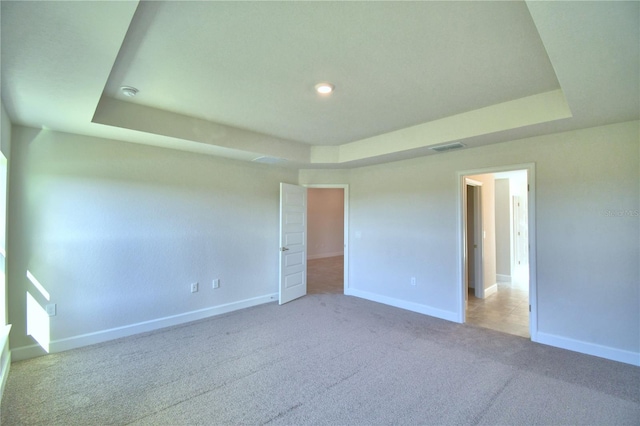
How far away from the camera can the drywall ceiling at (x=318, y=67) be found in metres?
1.53

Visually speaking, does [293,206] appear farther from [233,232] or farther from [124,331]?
[124,331]

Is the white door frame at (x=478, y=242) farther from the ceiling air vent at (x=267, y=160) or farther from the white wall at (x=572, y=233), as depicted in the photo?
the ceiling air vent at (x=267, y=160)

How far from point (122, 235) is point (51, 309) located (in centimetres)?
98

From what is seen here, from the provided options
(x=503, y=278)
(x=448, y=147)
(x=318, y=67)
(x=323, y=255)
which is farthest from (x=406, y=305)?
(x=323, y=255)

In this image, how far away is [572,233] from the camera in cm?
310

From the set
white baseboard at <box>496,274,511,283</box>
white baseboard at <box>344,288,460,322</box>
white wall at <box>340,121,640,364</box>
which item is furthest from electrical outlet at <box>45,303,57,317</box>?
white baseboard at <box>496,274,511,283</box>

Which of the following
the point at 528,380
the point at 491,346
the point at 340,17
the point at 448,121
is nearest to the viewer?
the point at 340,17

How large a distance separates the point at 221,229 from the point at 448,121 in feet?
11.4

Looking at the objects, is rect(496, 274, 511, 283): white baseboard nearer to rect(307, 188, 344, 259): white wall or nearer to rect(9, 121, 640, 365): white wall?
rect(9, 121, 640, 365): white wall

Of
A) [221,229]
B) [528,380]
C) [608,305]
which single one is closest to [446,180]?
[608,305]

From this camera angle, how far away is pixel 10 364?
275 cm

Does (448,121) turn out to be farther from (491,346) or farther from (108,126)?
(108,126)

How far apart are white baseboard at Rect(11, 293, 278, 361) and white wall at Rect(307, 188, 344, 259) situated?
5303 millimetres

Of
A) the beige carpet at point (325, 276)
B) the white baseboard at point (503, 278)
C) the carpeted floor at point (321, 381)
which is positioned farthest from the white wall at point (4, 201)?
the white baseboard at point (503, 278)
